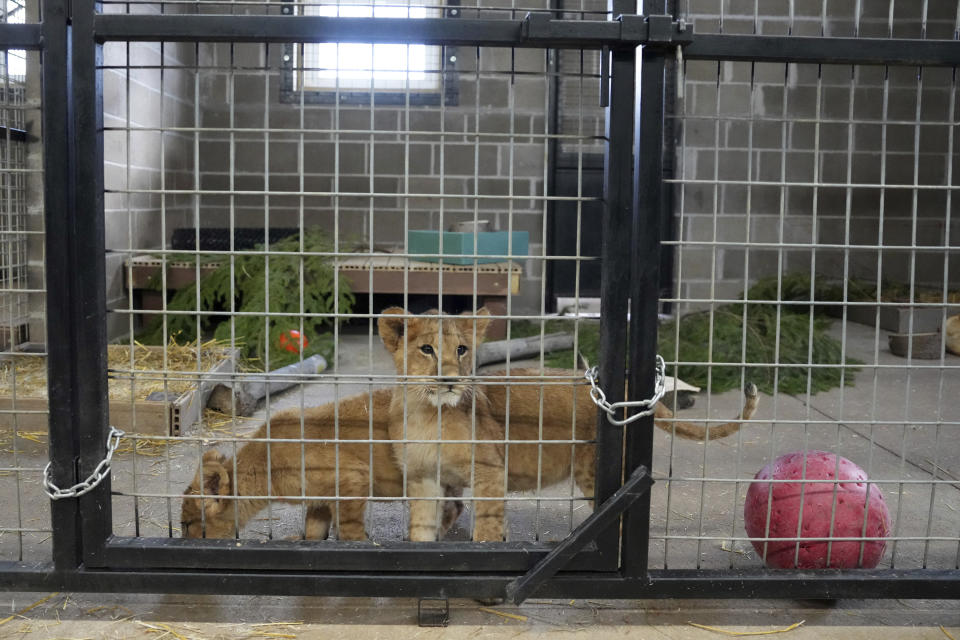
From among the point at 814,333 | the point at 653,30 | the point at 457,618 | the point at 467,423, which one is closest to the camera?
the point at 653,30

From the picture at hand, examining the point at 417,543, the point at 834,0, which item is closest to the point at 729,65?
the point at 834,0

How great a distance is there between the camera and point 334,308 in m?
2.89

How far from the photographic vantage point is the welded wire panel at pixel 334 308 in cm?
259

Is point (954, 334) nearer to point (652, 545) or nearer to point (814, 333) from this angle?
point (814, 333)

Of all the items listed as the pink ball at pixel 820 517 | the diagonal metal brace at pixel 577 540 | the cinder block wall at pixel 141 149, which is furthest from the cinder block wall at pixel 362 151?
the diagonal metal brace at pixel 577 540

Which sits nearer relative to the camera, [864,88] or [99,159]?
[99,159]

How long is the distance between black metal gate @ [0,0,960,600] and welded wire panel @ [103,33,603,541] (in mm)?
115

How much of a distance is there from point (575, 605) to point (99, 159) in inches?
72.8

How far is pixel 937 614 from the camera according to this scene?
264 cm

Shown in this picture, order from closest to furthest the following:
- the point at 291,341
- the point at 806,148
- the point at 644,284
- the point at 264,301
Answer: the point at 644,284 → the point at 291,341 → the point at 264,301 → the point at 806,148

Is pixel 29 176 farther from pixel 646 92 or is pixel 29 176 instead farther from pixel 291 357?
pixel 646 92

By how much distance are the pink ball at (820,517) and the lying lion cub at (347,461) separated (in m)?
0.26

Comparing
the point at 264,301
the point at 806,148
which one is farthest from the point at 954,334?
the point at 264,301

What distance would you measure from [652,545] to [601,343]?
44.5 inches
